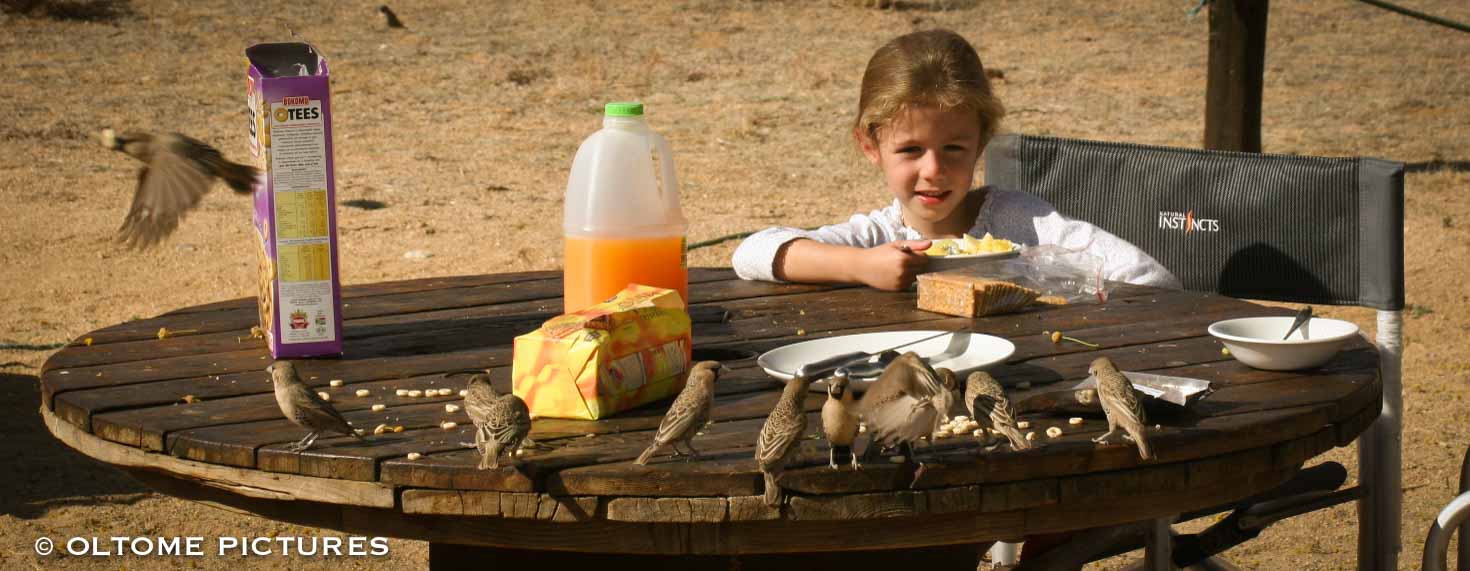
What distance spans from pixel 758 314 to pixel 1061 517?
103 cm

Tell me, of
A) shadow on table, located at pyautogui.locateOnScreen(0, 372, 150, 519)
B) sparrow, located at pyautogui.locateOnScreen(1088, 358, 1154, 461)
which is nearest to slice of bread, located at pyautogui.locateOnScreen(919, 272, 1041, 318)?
sparrow, located at pyautogui.locateOnScreen(1088, 358, 1154, 461)

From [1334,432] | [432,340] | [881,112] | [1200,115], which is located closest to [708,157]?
[1200,115]

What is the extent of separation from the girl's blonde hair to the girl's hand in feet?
1.24

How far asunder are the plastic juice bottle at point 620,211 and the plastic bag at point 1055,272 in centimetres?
69

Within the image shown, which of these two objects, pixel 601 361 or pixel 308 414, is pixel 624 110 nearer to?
pixel 601 361

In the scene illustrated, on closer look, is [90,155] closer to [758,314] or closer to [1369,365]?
[758,314]

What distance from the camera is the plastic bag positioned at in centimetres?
277

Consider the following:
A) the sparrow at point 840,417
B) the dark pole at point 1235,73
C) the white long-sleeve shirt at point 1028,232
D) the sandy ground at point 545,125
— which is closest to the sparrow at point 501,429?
the sparrow at point 840,417

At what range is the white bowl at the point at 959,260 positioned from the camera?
2.75 meters

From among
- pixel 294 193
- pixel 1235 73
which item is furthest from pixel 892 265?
pixel 1235 73

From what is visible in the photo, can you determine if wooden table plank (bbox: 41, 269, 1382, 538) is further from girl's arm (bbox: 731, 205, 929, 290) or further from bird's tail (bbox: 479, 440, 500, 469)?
girl's arm (bbox: 731, 205, 929, 290)

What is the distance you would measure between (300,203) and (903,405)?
1022 mm

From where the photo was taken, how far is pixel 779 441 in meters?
1.63

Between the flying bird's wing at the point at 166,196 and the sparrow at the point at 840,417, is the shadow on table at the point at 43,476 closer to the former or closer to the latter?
the flying bird's wing at the point at 166,196
